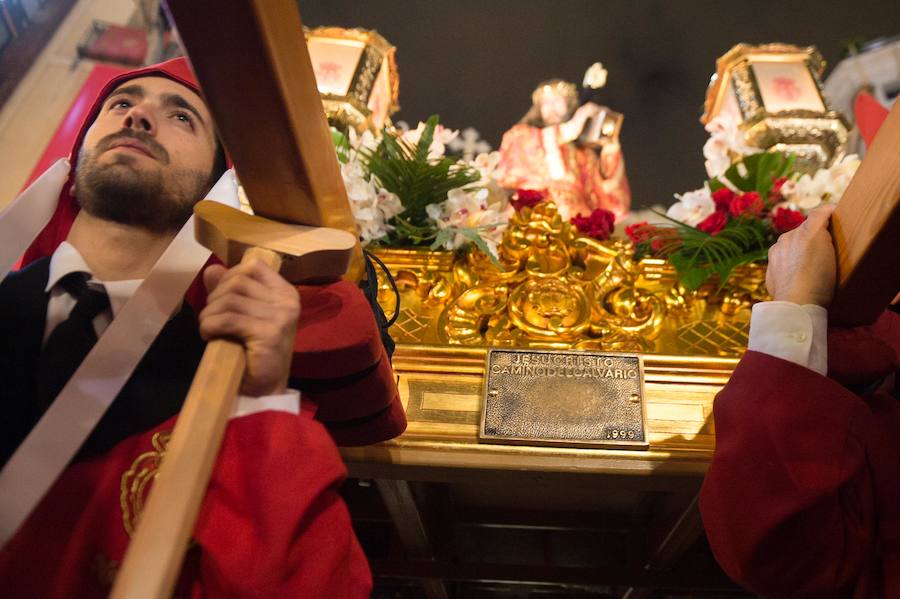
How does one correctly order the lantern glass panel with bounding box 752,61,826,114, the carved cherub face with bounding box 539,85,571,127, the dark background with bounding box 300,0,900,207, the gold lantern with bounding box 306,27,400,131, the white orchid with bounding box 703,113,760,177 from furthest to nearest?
the dark background with bounding box 300,0,900,207, the carved cherub face with bounding box 539,85,571,127, the lantern glass panel with bounding box 752,61,826,114, the gold lantern with bounding box 306,27,400,131, the white orchid with bounding box 703,113,760,177

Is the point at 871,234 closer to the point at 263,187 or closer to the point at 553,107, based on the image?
the point at 263,187

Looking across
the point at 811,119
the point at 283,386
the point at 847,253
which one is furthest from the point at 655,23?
the point at 283,386

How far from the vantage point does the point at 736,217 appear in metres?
1.73

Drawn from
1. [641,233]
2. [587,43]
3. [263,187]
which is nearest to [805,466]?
[263,187]

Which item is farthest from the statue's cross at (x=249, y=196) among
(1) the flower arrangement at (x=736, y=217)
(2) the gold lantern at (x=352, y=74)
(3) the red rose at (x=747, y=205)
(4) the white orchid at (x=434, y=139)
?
(2) the gold lantern at (x=352, y=74)

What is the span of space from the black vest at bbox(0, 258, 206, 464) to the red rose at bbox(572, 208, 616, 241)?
1.21 meters

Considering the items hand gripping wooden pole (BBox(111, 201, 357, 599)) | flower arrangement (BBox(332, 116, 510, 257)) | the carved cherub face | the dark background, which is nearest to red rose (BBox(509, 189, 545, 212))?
flower arrangement (BBox(332, 116, 510, 257))

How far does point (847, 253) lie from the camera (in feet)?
2.96

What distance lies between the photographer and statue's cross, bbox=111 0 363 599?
0.54 metres

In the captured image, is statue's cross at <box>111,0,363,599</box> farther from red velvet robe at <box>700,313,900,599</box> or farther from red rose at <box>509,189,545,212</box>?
red rose at <box>509,189,545,212</box>

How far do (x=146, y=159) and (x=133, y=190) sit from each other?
0.18 ft

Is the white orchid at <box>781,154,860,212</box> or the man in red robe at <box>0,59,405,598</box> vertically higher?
the man in red robe at <box>0,59,405,598</box>

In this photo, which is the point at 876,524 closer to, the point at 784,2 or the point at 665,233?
the point at 665,233

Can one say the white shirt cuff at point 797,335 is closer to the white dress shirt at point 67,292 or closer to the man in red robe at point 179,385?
the man in red robe at point 179,385
